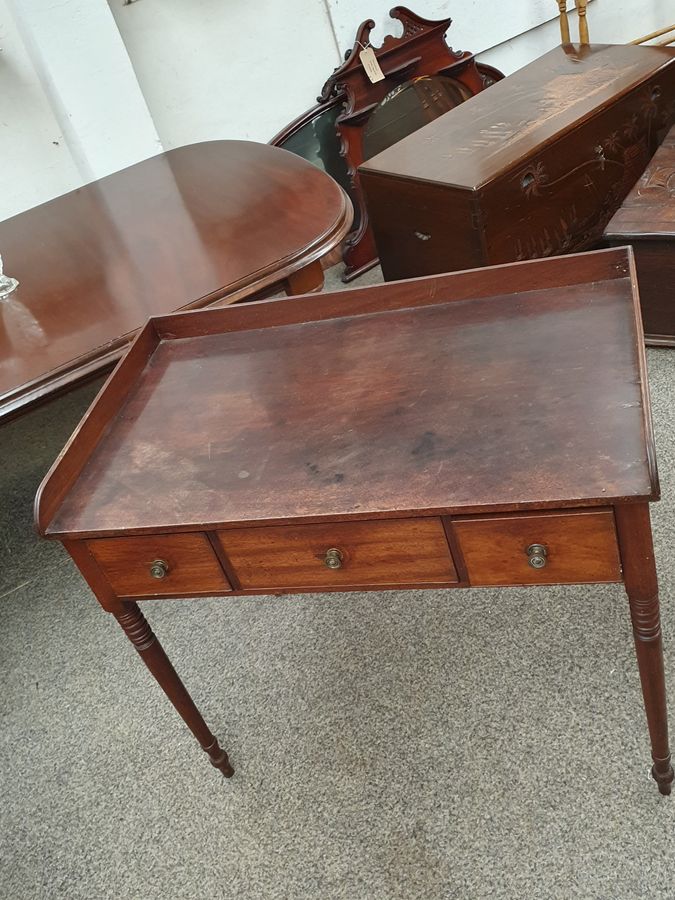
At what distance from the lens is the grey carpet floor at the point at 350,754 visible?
1.55 meters

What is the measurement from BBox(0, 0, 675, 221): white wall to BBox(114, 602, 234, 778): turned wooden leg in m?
2.05

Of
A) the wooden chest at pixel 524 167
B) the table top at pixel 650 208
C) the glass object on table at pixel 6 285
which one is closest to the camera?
the glass object on table at pixel 6 285

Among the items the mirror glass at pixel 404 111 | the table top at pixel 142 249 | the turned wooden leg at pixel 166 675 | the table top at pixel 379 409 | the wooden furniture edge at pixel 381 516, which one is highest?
the table top at pixel 142 249

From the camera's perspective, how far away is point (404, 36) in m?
3.57

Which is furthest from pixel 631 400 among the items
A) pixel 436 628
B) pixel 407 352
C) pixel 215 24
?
pixel 215 24

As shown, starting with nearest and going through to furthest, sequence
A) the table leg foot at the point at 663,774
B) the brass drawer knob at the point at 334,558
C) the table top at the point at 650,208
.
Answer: the brass drawer knob at the point at 334,558 → the table leg foot at the point at 663,774 → the table top at the point at 650,208

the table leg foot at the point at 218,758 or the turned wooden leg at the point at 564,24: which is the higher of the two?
the turned wooden leg at the point at 564,24

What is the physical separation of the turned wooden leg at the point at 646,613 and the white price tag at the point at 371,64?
2.74 meters

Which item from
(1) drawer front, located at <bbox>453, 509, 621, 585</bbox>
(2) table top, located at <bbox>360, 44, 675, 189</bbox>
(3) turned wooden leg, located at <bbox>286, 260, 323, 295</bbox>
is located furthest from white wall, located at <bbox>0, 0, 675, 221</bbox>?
(1) drawer front, located at <bbox>453, 509, 621, 585</bbox>

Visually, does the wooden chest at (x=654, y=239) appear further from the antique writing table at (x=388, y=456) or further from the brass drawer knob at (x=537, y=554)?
the brass drawer knob at (x=537, y=554)

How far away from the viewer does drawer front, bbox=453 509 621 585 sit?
1.19 m

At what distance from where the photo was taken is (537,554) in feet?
4.04

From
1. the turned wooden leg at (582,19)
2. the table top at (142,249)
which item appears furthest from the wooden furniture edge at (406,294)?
the turned wooden leg at (582,19)

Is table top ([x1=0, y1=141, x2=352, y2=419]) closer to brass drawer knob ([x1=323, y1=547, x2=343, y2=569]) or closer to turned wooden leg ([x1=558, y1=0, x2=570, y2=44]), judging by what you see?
brass drawer knob ([x1=323, y1=547, x2=343, y2=569])
